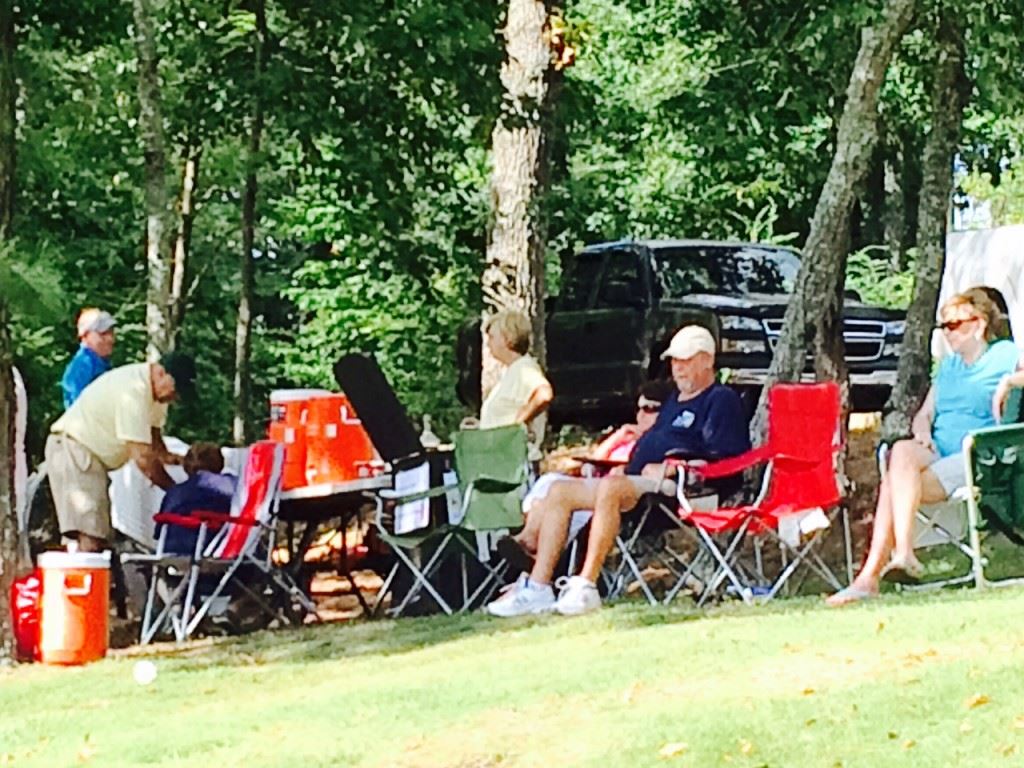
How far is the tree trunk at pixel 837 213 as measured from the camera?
11273mm

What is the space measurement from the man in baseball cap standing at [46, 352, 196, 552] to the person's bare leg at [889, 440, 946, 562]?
303 centimetres

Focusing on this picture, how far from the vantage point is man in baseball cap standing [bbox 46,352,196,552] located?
9.03 m

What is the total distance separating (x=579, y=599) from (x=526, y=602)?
1.04ft

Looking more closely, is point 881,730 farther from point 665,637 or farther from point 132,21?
point 132,21

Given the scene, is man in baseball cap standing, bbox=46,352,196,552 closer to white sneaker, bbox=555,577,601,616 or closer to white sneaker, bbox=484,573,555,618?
white sneaker, bbox=484,573,555,618

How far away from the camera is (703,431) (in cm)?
873

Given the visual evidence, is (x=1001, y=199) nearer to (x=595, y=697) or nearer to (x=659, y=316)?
Result: (x=659, y=316)

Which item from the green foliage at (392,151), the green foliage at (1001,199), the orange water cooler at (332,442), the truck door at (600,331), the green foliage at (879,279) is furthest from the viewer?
the green foliage at (1001,199)

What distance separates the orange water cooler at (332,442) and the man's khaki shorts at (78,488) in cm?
194

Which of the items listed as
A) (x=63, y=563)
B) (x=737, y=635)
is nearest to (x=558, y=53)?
(x=63, y=563)

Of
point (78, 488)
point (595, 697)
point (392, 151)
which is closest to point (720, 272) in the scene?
point (392, 151)

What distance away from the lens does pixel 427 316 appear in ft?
66.4

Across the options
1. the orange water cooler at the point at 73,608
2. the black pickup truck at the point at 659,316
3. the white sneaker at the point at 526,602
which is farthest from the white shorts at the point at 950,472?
the black pickup truck at the point at 659,316

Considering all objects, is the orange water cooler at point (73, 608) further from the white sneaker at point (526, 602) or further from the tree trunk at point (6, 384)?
the white sneaker at point (526, 602)
